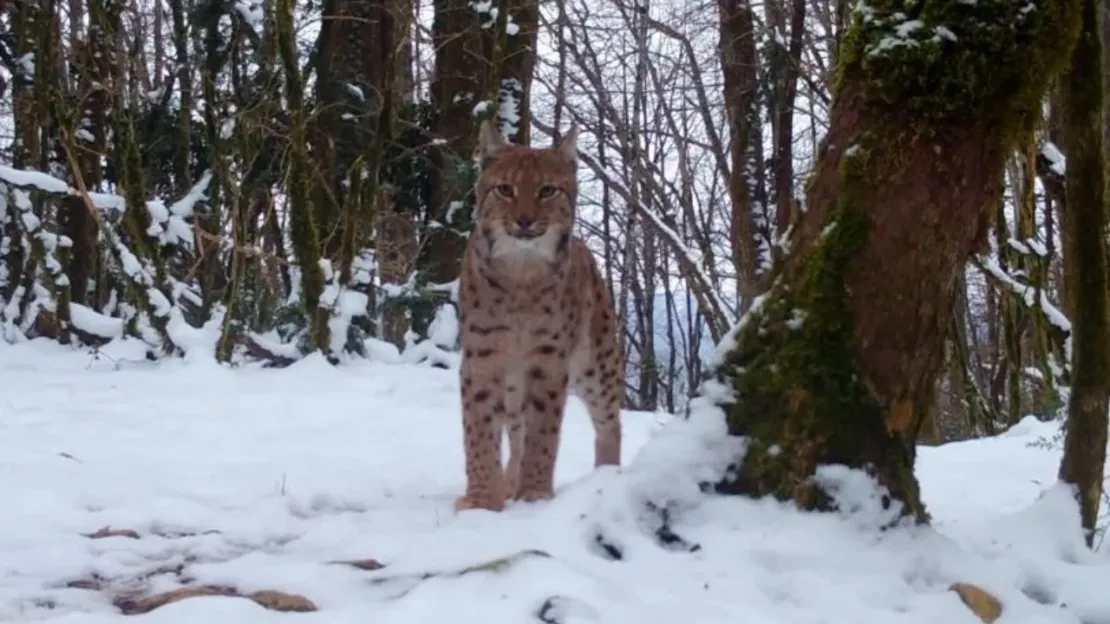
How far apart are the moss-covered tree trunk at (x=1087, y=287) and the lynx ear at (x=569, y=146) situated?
2.31 meters

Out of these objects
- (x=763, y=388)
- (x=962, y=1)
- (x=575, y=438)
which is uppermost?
(x=962, y=1)

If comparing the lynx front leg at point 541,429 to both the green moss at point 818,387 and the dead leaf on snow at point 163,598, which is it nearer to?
the green moss at point 818,387

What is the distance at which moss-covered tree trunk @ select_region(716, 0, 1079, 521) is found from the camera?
3.62 m

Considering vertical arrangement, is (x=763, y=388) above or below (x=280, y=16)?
below

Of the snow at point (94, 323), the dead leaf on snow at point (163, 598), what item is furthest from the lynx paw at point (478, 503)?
the snow at point (94, 323)

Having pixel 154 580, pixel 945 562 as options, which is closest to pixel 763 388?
pixel 945 562

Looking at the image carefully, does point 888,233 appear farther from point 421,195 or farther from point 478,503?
point 421,195

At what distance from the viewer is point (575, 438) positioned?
302 inches

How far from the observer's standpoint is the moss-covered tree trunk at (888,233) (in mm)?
3617

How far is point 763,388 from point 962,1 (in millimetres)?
1331

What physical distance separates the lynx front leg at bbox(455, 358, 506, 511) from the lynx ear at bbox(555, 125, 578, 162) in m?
1.09

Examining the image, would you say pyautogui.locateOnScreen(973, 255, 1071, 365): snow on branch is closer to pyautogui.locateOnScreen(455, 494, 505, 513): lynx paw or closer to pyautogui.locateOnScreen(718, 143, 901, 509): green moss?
pyautogui.locateOnScreen(718, 143, 901, 509): green moss

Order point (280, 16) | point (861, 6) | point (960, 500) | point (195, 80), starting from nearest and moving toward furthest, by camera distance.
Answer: point (861, 6) → point (960, 500) → point (280, 16) → point (195, 80)

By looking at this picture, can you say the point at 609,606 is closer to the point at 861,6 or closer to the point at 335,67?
the point at 861,6
